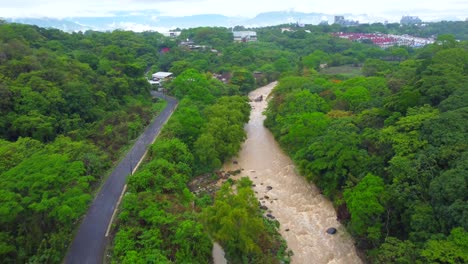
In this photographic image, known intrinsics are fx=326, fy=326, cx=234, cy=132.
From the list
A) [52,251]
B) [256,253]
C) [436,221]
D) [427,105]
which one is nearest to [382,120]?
[427,105]

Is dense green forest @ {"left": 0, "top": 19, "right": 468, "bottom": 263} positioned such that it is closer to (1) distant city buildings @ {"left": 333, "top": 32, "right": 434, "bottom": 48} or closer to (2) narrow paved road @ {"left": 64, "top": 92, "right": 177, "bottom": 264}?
(2) narrow paved road @ {"left": 64, "top": 92, "right": 177, "bottom": 264}

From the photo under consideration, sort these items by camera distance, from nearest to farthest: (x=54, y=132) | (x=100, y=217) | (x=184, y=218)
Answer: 1. (x=184, y=218)
2. (x=100, y=217)
3. (x=54, y=132)

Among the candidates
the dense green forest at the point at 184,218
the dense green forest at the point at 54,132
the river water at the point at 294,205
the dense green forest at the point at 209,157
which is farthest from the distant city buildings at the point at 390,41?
the dense green forest at the point at 184,218

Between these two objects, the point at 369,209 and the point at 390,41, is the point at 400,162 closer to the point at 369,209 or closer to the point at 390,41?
the point at 369,209

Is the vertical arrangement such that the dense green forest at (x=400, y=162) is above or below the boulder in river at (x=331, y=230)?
above

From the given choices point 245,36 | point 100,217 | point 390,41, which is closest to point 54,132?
point 100,217

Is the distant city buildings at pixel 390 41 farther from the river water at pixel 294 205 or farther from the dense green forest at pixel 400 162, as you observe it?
the river water at pixel 294 205

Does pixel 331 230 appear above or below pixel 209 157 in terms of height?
below
